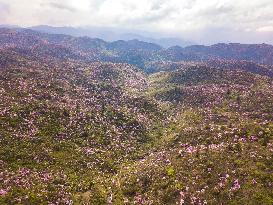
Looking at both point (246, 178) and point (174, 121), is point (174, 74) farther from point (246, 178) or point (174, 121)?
point (246, 178)

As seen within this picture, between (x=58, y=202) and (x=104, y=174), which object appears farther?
(x=104, y=174)

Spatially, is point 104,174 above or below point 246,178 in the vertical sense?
below

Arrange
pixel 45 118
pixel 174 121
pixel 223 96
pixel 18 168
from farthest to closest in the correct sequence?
pixel 223 96
pixel 174 121
pixel 45 118
pixel 18 168

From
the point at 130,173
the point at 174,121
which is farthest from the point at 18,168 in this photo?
the point at 174,121

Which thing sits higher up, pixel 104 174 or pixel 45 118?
pixel 45 118

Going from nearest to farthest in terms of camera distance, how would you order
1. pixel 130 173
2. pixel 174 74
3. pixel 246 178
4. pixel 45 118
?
pixel 246 178 < pixel 130 173 < pixel 45 118 < pixel 174 74

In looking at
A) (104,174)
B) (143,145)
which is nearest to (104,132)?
(143,145)

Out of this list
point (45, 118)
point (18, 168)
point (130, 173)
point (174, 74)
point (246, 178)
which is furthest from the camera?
point (174, 74)

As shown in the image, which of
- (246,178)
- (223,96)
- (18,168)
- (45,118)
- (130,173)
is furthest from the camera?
(223,96)

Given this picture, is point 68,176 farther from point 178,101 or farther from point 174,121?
point 178,101
